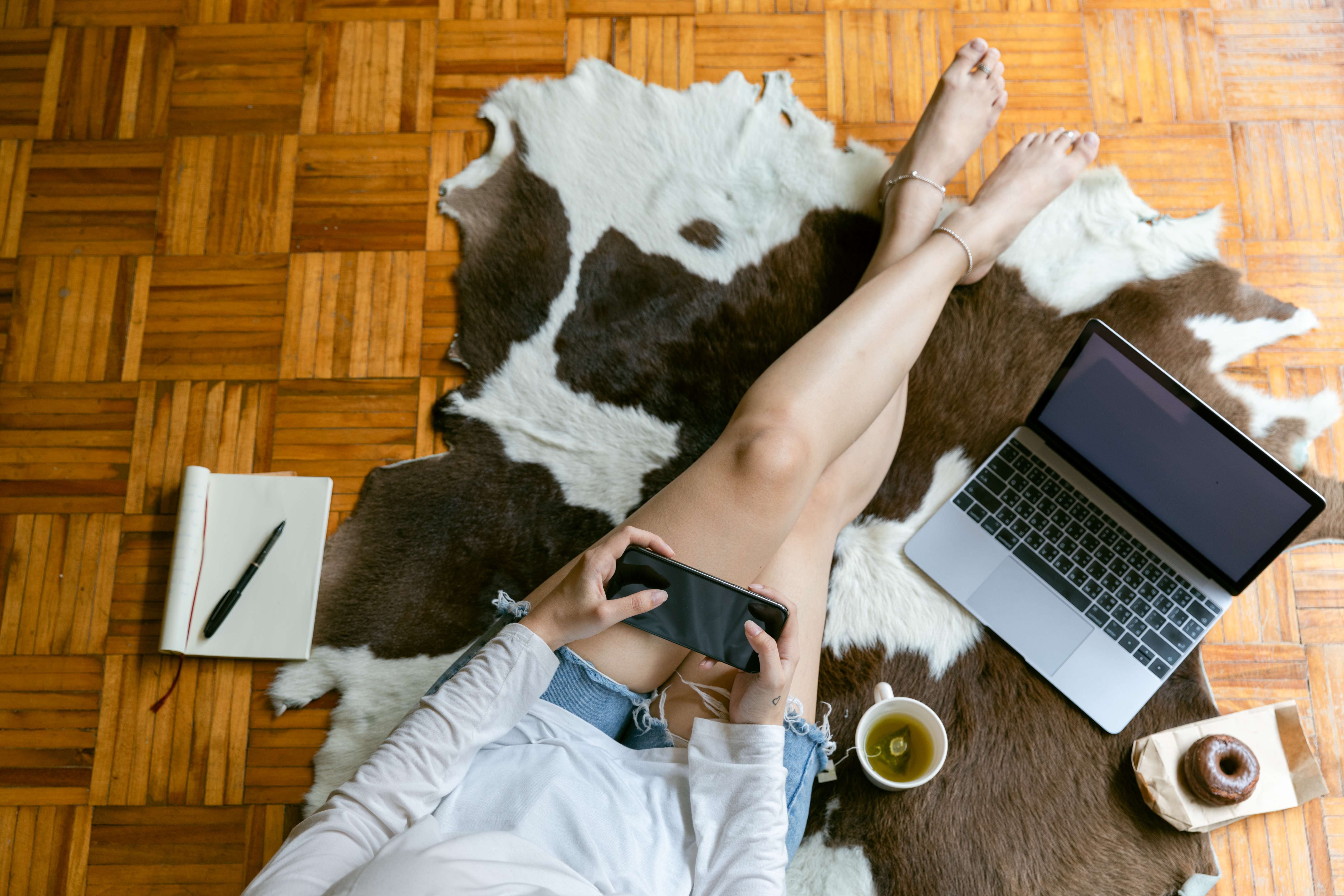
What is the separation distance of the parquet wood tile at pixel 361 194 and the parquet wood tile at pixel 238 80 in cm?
9

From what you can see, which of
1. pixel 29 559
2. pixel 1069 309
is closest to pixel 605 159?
pixel 1069 309

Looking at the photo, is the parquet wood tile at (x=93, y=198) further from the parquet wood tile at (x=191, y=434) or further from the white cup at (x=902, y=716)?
the white cup at (x=902, y=716)

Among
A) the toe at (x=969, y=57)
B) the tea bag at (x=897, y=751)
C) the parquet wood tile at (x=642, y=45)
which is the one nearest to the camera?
the tea bag at (x=897, y=751)

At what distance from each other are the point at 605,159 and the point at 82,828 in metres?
1.25

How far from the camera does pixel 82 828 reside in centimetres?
114

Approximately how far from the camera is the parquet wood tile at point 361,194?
52.1 inches

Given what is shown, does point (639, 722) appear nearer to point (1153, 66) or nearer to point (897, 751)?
point (897, 751)

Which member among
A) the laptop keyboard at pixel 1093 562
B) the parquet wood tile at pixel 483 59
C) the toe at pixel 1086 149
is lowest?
the laptop keyboard at pixel 1093 562

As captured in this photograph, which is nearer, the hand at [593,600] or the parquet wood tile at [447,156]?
the hand at [593,600]

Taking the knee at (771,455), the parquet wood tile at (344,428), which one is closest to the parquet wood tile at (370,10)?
the parquet wood tile at (344,428)

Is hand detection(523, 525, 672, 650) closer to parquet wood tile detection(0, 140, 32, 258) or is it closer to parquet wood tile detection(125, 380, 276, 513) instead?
parquet wood tile detection(125, 380, 276, 513)

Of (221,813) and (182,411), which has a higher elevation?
(182,411)

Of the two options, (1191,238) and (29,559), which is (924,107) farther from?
(29,559)

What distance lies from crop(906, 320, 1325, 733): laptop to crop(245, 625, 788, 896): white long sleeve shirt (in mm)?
467
